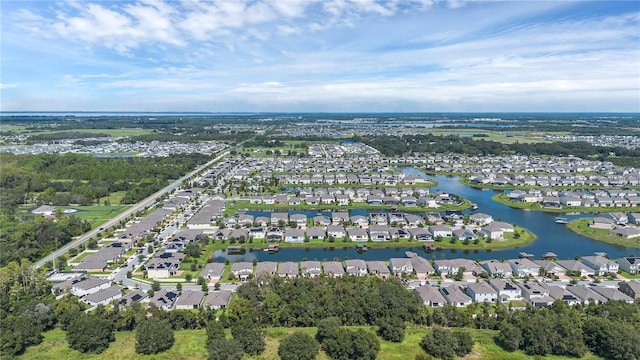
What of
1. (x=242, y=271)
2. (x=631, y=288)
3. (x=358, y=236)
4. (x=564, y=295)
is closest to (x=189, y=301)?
(x=242, y=271)

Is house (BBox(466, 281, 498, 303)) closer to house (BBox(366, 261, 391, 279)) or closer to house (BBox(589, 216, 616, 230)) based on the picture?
house (BBox(366, 261, 391, 279))

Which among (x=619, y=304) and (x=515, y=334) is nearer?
(x=515, y=334)

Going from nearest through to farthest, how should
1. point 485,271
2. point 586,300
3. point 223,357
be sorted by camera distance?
point 223,357 → point 586,300 → point 485,271

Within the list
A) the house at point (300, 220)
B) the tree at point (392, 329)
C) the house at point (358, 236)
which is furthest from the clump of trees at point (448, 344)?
the house at point (300, 220)

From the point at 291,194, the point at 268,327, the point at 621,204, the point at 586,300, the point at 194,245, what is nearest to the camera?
the point at 268,327

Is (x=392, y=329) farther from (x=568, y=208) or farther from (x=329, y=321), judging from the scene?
(x=568, y=208)

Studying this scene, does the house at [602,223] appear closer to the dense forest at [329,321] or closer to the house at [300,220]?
the dense forest at [329,321]

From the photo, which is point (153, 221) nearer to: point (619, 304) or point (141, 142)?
point (619, 304)

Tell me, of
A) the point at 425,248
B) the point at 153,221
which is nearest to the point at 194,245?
the point at 153,221
